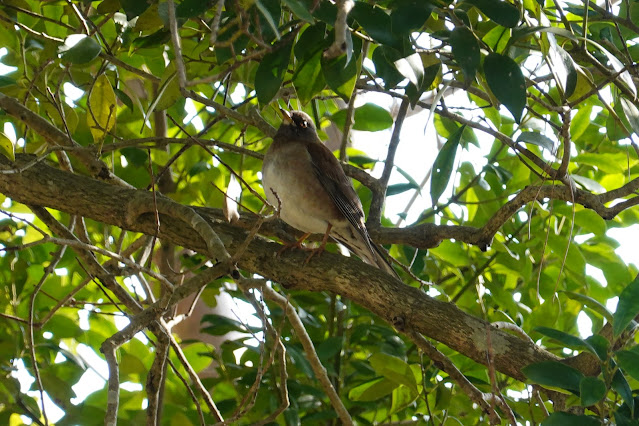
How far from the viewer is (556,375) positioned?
1.98 m

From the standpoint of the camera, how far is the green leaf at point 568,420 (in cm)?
187

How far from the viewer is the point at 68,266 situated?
3693 millimetres

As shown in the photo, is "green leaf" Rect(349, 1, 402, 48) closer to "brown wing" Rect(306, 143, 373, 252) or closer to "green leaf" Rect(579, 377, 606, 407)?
"green leaf" Rect(579, 377, 606, 407)

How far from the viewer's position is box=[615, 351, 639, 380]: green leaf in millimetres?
1819

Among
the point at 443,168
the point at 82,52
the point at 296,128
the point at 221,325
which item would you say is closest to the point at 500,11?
the point at 443,168

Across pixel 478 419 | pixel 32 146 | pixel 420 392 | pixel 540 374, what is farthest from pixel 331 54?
pixel 478 419

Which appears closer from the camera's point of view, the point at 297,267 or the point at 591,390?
the point at 591,390

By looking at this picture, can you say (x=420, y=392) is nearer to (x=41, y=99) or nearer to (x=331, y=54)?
(x=331, y=54)

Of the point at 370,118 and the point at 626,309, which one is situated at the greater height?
the point at 370,118

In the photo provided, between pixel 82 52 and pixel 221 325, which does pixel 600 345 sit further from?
pixel 221 325

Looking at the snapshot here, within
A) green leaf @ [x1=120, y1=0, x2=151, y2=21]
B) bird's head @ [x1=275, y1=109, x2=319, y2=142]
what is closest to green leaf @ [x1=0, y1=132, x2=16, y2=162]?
green leaf @ [x1=120, y1=0, x2=151, y2=21]

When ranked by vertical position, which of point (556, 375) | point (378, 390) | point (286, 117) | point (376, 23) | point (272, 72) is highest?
point (286, 117)

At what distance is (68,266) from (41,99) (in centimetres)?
87

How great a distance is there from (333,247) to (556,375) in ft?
6.33
